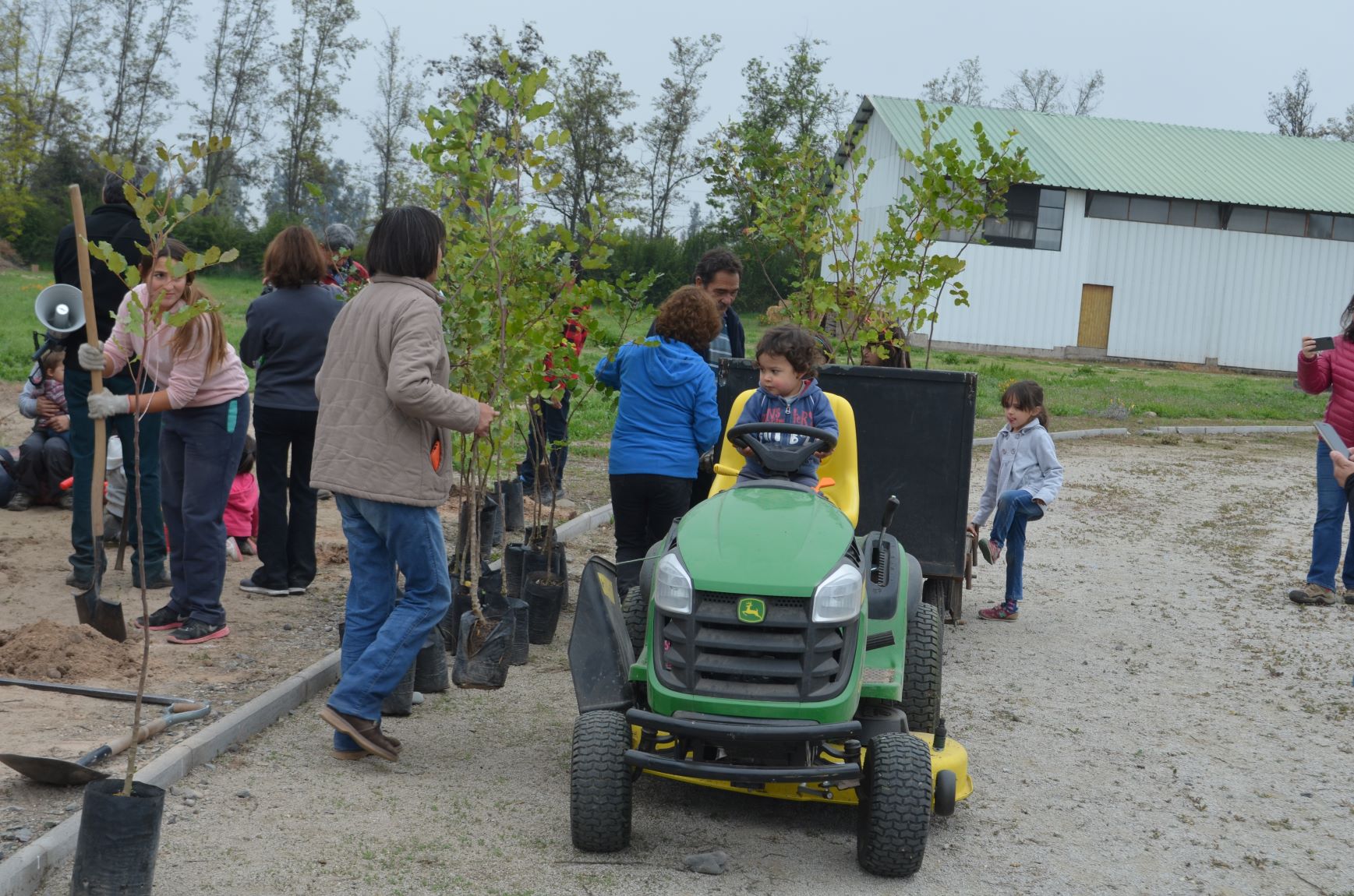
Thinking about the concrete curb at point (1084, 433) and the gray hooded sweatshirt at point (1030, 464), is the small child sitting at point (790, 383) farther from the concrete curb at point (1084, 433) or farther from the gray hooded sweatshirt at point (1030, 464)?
the concrete curb at point (1084, 433)

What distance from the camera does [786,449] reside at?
5.10 metres

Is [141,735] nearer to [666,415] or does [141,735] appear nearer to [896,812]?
[896,812]

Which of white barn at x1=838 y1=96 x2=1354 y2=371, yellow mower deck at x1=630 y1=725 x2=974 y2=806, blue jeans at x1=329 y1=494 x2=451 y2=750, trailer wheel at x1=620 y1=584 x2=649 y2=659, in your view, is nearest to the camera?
yellow mower deck at x1=630 y1=725 x2=974 y2=806

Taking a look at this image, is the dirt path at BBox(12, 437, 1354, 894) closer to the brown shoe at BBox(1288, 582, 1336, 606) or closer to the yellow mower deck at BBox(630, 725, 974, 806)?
the yellow mower deck at BBox(630, 725, 974, 806)

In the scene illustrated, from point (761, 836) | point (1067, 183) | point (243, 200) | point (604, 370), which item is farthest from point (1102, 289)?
point (243, 200)

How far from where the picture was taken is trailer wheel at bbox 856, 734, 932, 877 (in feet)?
13.5

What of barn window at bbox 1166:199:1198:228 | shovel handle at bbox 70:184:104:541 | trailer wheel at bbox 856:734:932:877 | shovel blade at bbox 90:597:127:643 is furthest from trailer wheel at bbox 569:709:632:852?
barn window at bbox 1166:199:1198:228

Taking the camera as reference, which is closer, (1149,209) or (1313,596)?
(1313,596)

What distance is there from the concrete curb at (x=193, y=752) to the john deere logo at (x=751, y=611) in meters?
2.07

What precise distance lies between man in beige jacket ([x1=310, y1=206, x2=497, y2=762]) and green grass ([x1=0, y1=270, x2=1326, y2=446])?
764 centimetres

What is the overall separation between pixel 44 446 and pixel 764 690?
6707 millimetres

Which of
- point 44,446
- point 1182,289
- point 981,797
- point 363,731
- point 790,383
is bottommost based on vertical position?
point 981,797

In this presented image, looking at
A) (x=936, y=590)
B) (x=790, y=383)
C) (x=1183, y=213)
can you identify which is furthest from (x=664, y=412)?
(x=1183, y=213)

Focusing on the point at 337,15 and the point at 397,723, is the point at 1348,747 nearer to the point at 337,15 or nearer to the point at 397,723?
the point at 397,723
